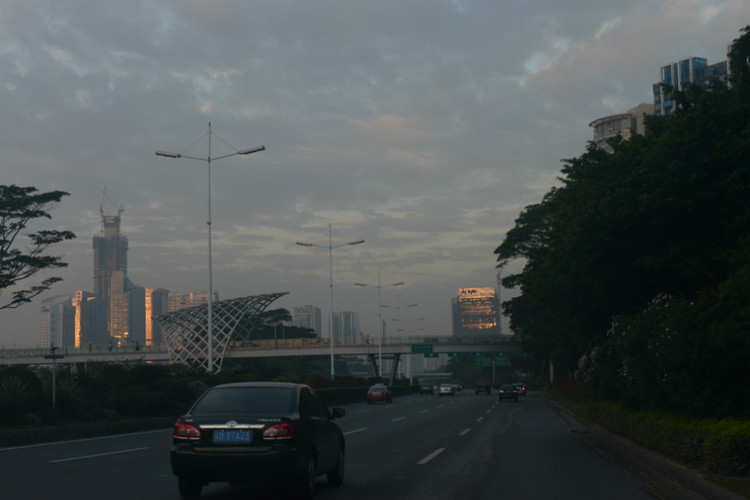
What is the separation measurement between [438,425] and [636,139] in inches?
443

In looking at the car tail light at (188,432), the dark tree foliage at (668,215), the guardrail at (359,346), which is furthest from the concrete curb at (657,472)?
the guardrail at (359,346)

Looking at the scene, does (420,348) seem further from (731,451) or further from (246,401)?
(246,401)

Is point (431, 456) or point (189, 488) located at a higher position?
point (189, 488)

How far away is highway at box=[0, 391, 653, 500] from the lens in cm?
1058

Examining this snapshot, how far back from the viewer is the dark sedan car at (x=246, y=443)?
9.36 meters

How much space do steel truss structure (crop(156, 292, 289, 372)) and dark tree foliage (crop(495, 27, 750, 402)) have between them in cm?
8475

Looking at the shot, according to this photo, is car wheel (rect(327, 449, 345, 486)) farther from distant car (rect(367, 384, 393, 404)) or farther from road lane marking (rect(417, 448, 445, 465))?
distant car (rect(367, 384, 393, 404))

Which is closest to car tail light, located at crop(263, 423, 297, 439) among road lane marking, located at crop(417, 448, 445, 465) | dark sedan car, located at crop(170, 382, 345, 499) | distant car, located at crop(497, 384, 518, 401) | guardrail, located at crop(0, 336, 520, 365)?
dark sedan car, located at crop(170, 382, 345, 499)

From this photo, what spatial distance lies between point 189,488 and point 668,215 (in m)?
14.9

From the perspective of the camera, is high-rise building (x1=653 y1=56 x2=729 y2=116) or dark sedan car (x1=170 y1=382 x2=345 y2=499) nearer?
dark sedan car (x1=170 y1=382 x2=345 y2=499)

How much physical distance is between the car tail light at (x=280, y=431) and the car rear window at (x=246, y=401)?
13.0 inches

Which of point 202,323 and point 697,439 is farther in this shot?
point 202,323

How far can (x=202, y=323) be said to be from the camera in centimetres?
10738

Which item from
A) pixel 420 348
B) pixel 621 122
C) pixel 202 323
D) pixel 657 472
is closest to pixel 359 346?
pixel 420 348
